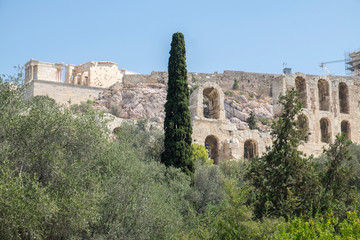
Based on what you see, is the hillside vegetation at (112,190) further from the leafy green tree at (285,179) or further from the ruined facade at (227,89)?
the ruined facade at (227,89)

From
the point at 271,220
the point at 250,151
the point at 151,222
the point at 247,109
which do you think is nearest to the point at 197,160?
the point at 250,151

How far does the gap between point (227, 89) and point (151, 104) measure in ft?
35.2

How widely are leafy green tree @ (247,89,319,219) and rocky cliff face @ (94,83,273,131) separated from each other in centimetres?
2750

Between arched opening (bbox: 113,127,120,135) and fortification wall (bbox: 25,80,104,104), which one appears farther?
fortification wall (bbox: 25,80,104,104)

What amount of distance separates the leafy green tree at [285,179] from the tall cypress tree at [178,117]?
6.66 meters

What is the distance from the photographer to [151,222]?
16562 mm

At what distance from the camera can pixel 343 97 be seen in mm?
41312

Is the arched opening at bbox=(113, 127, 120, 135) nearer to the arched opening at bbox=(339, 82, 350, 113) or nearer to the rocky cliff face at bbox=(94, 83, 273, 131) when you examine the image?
the rocky cliff face at bbox=(94, 83, 273, 131)

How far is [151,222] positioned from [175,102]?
897cm

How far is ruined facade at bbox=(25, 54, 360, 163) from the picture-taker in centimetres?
3181

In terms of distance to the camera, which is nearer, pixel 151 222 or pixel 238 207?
pixel 238 207

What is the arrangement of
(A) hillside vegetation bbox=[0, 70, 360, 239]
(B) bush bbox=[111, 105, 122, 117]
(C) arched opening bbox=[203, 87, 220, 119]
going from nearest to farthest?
(A) hillside vegetation bbox=[0, 70, 360, 239], (C) arched opening bbox=[203, 87, 220, 119], (B) bush bbox=[111, 105, 122, 117]

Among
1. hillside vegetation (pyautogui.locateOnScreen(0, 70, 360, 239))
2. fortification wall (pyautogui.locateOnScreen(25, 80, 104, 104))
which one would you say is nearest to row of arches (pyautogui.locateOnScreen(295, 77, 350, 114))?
fortification wall (pyautogui.locateOnScreen(25, 80, 104, 104))

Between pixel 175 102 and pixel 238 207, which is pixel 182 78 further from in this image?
pixel 238 207
